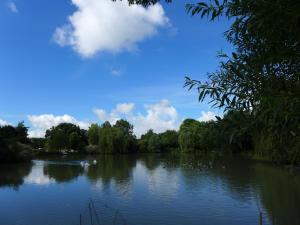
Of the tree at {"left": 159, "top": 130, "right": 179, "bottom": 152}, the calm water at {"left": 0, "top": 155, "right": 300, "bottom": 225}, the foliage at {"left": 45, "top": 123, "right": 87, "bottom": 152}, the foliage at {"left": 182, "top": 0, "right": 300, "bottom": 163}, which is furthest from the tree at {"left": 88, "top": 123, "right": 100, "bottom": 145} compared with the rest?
the foliage at {"left": 182, "top": 0, "right": 300, "bottom": 163}

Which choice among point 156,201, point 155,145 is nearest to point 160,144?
point 155,145

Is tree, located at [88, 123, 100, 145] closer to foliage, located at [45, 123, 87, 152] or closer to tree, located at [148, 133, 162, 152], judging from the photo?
foliage, located at [45, 123, 87, 152]

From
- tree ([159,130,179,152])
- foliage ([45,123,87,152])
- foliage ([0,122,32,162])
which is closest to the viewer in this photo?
foliage ([0,122,32,162])

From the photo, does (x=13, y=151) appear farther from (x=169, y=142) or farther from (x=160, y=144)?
(x=160, y=144)

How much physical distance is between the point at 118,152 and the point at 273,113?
2901 inches

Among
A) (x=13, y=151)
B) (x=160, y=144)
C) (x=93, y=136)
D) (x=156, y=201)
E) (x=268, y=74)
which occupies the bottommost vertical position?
(x=156, y=201)

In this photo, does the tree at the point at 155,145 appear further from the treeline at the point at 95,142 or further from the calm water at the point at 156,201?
the calm water at the point at 156,201

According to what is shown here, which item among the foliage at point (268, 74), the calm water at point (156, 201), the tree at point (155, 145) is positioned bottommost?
the calm water at point (156, 201)

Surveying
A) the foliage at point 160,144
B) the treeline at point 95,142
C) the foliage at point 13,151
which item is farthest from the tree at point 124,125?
the foliage at point 13,151

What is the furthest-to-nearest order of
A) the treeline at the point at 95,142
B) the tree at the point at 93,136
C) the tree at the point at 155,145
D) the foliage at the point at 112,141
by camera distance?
1. the tree at the point at 155,145
2. the tree at the point at 93,136
3. the foliage at the point at 112,141
4. the treeline at the point at 95,142

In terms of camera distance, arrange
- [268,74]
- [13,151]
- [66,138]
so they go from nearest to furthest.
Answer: [268,74]
[13,151]
[66,138]

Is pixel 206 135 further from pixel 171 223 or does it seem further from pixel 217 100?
pixel 171 223

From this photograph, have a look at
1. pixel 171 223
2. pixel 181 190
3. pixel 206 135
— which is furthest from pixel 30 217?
pixel 206 135

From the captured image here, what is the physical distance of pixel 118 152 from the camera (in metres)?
74.9
